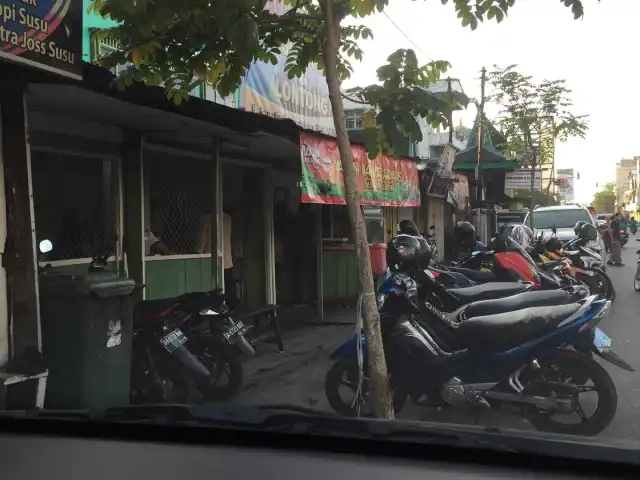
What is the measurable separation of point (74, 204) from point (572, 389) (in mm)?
4786

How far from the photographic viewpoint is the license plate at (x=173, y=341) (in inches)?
198

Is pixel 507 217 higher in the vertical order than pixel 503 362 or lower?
higher

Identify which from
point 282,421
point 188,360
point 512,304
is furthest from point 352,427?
point 188,360

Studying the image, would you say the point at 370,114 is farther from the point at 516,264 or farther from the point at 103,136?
the point at 103,136

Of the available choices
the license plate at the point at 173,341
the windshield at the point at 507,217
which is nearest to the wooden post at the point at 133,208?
the license plate at the point at 173,341

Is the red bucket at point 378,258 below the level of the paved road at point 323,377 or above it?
above

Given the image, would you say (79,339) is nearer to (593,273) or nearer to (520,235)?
(520,235)

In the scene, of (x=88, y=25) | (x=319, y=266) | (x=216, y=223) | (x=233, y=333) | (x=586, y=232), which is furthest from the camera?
(x=586, y=232)

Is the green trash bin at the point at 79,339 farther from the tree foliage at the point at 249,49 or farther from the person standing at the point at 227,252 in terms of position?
the person standing at the point at 227,252

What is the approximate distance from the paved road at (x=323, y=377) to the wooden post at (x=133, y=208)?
66.4 inches

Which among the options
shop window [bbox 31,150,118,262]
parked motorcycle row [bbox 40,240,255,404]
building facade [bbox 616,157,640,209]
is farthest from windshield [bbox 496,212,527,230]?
building facade [bbox 616,157,640,209]

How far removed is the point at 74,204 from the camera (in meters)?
6.54

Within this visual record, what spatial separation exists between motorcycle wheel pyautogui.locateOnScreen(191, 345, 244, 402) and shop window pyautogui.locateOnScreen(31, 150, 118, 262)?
1.79 metres

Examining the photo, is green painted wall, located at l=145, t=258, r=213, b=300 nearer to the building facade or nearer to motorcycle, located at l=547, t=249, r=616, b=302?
motorcycle, located at l=547, t=249, r=616, b=302
